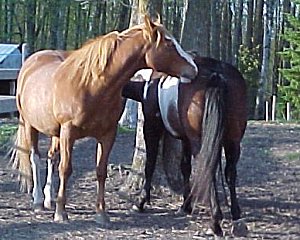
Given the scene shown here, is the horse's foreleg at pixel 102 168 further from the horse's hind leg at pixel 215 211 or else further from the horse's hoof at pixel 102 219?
the horse's hind leg at pixel 215 211

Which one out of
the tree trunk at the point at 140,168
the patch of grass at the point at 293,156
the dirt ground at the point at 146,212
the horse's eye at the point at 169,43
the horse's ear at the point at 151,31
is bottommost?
the patch of grass at the point at 293,156

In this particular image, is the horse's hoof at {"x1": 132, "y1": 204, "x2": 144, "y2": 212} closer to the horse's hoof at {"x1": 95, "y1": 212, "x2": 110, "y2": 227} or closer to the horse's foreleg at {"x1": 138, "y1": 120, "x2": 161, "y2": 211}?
the horse's foreleg at {"x1": 138, "y1": 120, "x2": 161, "y2": 211}

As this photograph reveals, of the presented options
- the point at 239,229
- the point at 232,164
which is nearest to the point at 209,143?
the point at 232,164

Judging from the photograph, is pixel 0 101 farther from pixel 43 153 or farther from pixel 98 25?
pixel 98 25

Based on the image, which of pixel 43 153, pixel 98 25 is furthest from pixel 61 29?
pixel 43 153

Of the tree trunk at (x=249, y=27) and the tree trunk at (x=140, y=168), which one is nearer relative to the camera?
the tree trunk at (x=140, y=168)

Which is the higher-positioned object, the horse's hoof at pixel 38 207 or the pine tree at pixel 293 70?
the pine tree at pixel 293 70

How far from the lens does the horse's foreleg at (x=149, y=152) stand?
252 inches

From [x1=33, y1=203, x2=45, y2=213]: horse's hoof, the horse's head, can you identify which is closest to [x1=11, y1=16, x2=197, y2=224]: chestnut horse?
the horse's head

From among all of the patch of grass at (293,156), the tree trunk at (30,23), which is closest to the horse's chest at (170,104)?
the patch of grass at (293,156)

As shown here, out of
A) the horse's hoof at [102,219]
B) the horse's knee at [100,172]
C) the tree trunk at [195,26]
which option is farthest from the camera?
the tree trunk at [195,26]

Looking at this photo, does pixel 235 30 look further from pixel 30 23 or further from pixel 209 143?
pixel 209 143

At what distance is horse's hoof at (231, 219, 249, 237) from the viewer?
550 centimetres

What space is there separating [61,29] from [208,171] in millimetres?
29934
